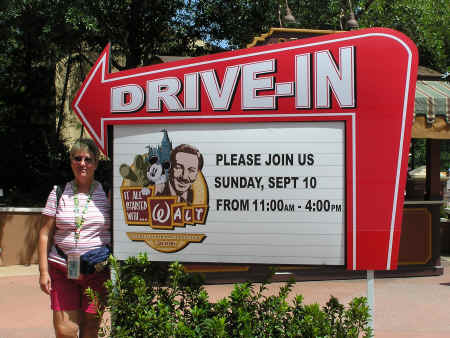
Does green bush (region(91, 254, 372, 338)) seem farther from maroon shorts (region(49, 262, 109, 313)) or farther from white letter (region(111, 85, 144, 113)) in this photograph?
white letter (region(111, 85, 144, 113))

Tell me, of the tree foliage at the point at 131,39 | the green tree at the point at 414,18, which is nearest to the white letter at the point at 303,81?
the tree foliage at the point at 131,39

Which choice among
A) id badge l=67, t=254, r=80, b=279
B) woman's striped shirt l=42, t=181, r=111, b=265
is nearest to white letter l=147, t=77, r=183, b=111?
woman's striped shirt l=42, t=181, r=111, b=265

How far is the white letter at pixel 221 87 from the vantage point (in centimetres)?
360

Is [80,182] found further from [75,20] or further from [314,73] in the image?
[75,20]

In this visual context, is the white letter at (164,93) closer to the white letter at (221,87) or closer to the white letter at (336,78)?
the white letter at (221,87)

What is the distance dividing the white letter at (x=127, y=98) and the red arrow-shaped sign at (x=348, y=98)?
15 cm

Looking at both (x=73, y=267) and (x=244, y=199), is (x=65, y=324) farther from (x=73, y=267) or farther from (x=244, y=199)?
(x=244, y=199)

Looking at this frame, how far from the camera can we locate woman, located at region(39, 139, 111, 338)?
353 cm

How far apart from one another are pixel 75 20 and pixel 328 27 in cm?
759

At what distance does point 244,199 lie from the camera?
11.8 feet

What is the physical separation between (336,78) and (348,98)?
0.15m

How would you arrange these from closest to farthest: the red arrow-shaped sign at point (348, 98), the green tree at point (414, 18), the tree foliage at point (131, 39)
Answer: the red arrow-shaped sign at point (348, 98)
the tree foliage at point (131, 39)
the green tree at point (414, 18)

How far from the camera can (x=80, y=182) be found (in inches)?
144

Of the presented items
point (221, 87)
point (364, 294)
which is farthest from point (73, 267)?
point (364, 294)
